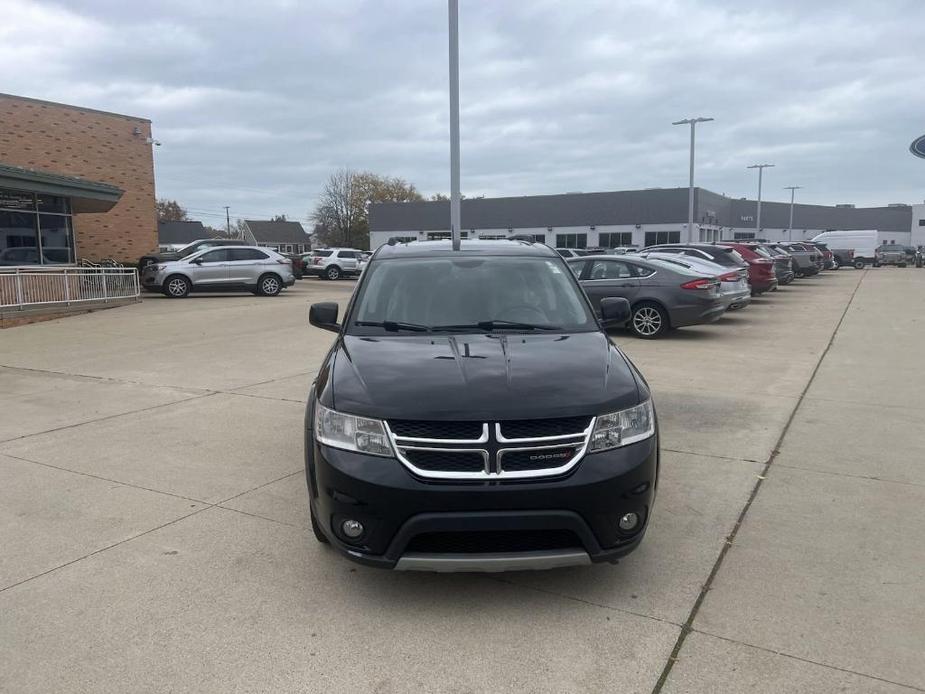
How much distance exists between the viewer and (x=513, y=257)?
5148mm

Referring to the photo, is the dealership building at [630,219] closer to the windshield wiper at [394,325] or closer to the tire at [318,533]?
the windshield wiper at [394,325]

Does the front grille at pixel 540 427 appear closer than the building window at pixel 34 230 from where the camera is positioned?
Yes

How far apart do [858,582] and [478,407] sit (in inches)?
84.8

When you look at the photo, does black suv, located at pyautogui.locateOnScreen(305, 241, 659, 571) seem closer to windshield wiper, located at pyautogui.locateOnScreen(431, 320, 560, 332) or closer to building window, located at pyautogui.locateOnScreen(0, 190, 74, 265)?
windshield wiper, located at pyautogui.locateOnScreen(431, 320, 560, 332)

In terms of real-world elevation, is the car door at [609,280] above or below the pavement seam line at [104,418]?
above

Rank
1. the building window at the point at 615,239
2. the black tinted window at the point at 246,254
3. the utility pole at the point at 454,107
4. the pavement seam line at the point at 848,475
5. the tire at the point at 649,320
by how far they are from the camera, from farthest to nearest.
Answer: the building window at the point at 615,239 < the black tinted window at the point at 246,254 < the utility pole at the point at 454,107 < the tire at the point at 649,320 < the pavement seam line at the point at 848,475

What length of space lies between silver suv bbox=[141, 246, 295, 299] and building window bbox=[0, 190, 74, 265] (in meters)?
2.60

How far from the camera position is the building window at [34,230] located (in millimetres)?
18609

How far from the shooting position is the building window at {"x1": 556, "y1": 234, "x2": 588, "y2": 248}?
63.8 m

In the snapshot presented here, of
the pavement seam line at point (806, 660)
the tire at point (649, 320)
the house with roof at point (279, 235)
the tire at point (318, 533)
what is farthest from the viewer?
the house with roof at point (279, 235)

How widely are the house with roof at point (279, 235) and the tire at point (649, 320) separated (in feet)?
304

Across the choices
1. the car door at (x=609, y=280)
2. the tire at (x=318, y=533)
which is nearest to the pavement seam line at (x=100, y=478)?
the tire at (x=318, y=533)

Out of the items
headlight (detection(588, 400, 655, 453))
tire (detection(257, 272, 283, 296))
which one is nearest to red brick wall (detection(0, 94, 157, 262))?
tire (detection(257, 272, 283, 296))

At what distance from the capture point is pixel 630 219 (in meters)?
61.1
